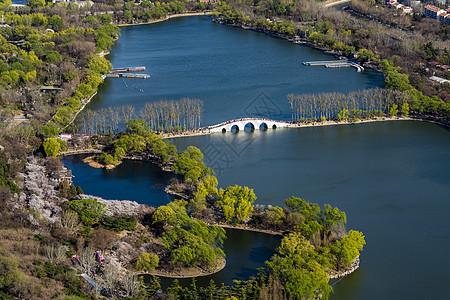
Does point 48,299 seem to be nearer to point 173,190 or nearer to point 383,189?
point 173,190

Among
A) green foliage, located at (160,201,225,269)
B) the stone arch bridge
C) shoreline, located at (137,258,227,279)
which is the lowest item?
shoreline, located at (137,258,227,279)

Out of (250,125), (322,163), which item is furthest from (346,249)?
(250,125)

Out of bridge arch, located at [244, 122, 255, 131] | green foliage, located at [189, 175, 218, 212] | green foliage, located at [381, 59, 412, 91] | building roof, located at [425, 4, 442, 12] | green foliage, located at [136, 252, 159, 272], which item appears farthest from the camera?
building roof, located at [425, 4, 442, 12]

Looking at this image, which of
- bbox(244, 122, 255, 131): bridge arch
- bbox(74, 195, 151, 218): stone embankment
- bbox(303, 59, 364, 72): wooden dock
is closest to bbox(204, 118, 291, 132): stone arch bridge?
bbox(244, 122, 255, 131): bridge arch

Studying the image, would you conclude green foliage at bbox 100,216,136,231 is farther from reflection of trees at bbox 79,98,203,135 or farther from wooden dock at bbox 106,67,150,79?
wooden dock at bbox 106,67,150,79

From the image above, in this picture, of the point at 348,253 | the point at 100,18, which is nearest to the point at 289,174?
the point at 348,253

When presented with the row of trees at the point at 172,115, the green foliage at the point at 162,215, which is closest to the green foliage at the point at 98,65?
the row of trees at the point at 172,115

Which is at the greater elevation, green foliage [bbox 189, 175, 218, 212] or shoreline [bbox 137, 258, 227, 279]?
green foliage [bbox 189, 175, 218, 212]
